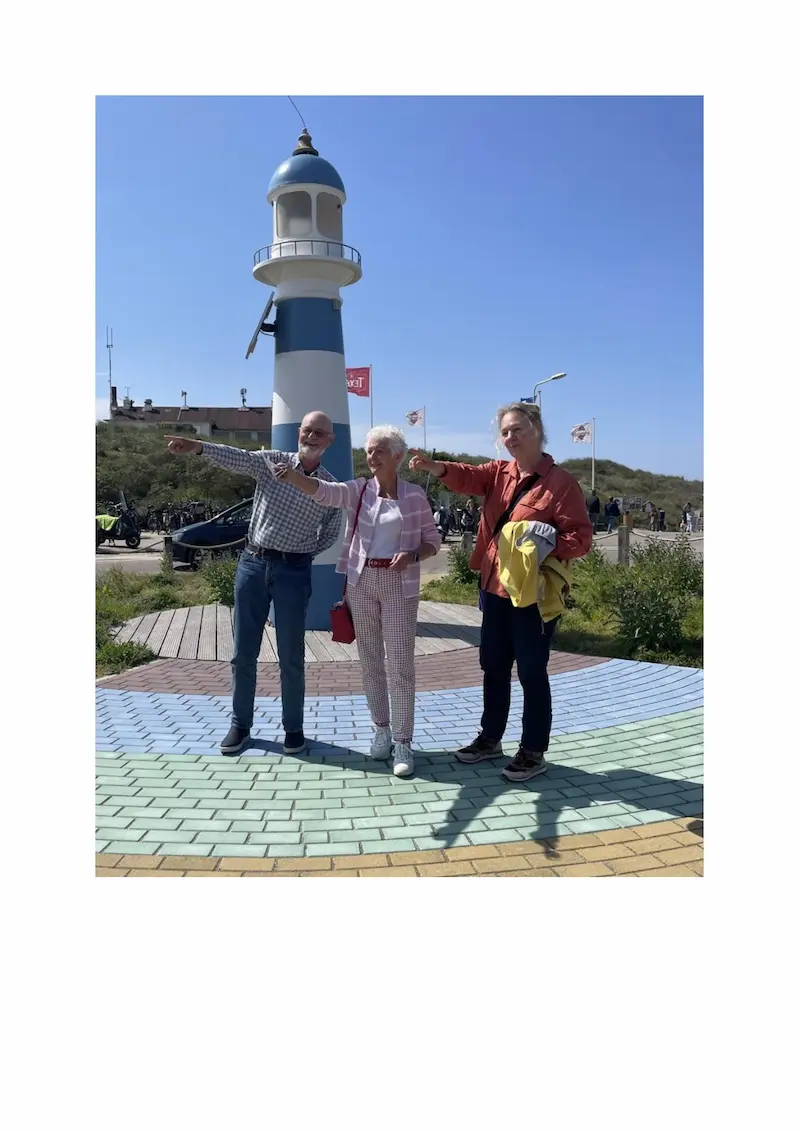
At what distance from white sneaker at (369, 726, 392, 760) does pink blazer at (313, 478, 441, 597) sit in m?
0.87

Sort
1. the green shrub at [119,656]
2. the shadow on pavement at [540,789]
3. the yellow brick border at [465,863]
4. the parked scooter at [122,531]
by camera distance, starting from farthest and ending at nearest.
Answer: the parked scooter at [122,531]
the green shrub at [119,656]
the shadow on pavement at [540,789]
the yellow brick border at [465,863]

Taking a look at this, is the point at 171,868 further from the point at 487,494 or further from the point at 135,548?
the point at 135,548

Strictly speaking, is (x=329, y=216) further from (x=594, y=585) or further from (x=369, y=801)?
(x=369, y=801)

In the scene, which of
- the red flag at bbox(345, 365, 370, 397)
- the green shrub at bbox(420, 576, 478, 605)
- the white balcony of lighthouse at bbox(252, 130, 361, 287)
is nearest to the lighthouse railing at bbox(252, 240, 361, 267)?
the white balcony of lighthouse at bbox(252, 130, 361, 287)

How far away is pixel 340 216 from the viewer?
8969mm

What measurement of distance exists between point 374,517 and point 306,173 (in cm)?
642

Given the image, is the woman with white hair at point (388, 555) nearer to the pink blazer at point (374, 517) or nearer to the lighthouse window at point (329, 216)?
the pink blazer at point (374, 517)

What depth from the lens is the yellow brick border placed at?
119 inches

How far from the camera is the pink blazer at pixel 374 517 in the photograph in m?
4.01

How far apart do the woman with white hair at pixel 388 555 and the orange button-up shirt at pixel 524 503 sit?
25 centimetres

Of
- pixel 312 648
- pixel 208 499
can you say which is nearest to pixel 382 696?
pixel 312 648

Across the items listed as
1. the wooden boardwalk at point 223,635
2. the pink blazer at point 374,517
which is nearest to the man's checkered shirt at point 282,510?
the pink blazer at point 374,517

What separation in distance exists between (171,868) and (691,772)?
271 cm

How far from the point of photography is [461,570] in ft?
40.3
